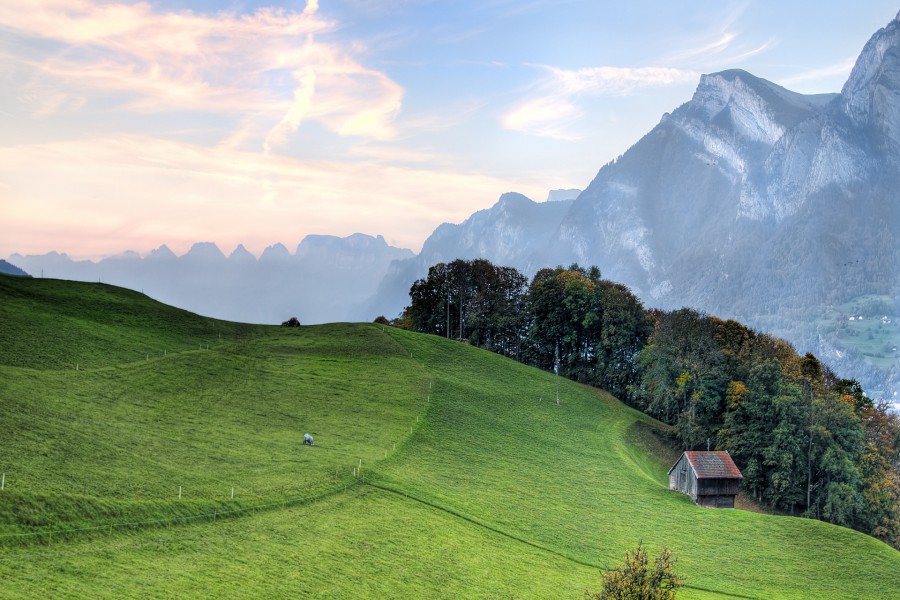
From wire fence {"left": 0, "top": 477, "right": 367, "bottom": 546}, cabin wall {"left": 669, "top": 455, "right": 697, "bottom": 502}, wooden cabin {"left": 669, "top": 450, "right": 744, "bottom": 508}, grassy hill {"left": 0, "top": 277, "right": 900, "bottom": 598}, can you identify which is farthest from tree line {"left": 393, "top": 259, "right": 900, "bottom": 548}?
wire fence {"left": 0, "top": 477, "right": 367, "bottom": 546}

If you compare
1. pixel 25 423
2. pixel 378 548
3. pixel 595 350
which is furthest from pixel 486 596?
pixel 595 350

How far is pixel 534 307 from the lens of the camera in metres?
143

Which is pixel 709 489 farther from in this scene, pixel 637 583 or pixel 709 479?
pixel 637 583

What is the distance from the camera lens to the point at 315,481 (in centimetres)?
5525

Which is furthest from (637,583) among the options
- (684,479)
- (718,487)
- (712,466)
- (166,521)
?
(684,479)

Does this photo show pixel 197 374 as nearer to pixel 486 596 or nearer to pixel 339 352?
pixel 339 352

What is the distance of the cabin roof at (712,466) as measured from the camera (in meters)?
82.1

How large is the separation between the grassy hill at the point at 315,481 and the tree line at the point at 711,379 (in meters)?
11.1

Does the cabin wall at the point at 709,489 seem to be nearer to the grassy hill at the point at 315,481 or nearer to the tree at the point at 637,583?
the grassy hill at the point at 315,481

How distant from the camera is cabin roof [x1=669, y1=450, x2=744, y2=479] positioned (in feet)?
269

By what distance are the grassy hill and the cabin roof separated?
5.82 metres

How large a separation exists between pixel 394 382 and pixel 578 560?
146 feet

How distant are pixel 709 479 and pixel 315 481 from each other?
4917 cm

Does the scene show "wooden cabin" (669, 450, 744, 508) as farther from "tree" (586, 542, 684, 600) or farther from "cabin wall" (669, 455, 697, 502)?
"tree" (586, 542, 684, 600)
